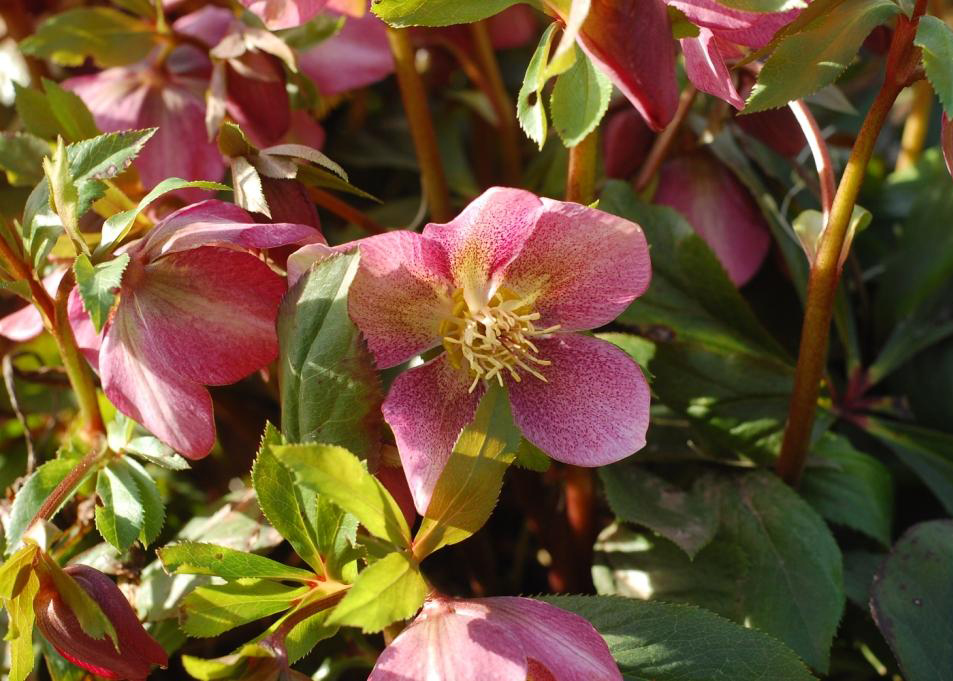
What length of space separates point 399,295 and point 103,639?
0.66 feet

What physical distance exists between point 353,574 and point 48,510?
0.15 metres

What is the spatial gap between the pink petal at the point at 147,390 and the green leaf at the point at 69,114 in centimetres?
19

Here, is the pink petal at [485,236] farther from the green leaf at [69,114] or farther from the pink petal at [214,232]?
the green leaf at [69,114]

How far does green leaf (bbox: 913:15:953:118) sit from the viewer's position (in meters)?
0.42

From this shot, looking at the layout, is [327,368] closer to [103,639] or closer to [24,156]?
[103,639]

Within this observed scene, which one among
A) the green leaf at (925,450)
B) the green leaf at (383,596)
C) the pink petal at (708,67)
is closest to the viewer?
the green leaf at (383,596)

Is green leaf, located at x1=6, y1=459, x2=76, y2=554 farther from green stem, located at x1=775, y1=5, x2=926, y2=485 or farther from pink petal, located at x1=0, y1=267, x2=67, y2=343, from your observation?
green stem, located at x1=775, y1=5, x2=926, y2=485

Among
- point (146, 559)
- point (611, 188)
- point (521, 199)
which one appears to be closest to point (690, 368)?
point (611, 188)

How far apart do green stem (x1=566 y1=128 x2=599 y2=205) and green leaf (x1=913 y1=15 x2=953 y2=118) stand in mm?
162

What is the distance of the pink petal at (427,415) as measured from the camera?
0.44 metres

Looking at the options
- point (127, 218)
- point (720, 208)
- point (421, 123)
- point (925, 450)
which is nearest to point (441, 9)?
point (127, 218)

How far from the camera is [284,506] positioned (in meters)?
0.44

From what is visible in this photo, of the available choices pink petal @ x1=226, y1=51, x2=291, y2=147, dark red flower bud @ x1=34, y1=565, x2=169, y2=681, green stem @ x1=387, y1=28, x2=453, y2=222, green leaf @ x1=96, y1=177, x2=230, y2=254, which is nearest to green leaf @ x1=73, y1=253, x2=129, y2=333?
green leaf @ x1=96, y1=177, x2=230, y2=254

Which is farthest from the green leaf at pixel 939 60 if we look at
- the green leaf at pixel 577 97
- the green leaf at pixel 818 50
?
the green leaf at pixel 577 97
